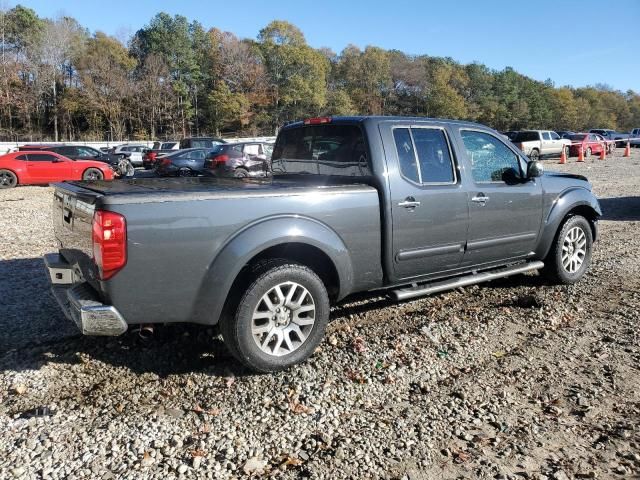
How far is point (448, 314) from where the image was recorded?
16.3ft

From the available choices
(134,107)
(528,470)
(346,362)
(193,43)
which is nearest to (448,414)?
(528,470)

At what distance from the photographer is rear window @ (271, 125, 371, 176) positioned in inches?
176

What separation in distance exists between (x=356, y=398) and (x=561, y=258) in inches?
135

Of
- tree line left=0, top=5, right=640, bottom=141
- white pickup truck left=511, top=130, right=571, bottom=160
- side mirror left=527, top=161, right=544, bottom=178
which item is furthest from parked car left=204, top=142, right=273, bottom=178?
tree line left=0, top=5, right=640, bottom=141

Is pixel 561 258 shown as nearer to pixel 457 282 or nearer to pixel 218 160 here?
pixel 457 282

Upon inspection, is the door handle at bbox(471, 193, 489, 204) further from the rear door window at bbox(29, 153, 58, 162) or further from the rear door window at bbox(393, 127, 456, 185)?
the rear door window at bbox(29, 153, 58, 162)

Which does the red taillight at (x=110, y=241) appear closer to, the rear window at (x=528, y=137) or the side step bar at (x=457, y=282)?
the side step bar at (x=457, y=282)

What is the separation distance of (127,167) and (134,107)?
42852 mm

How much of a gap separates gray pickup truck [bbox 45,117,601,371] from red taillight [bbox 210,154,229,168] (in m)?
14.8

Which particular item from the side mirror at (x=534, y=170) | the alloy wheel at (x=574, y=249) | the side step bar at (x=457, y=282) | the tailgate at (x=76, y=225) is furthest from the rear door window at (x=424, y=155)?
the tailgate at (x=76, y=225)

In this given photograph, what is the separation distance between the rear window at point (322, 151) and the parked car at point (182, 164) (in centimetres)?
1600

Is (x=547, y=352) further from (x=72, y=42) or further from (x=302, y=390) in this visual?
(x=72, y=42)

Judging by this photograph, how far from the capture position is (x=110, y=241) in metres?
3.15

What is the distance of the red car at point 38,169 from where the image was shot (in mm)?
18203
